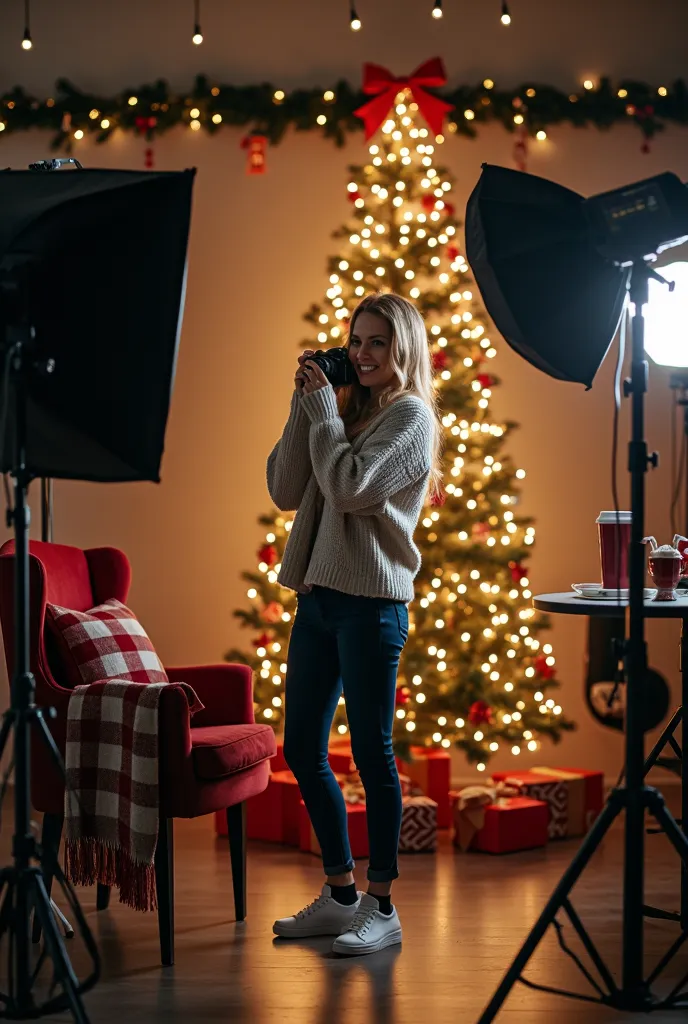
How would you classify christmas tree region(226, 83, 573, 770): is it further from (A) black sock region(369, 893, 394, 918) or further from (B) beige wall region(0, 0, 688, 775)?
(A) black sock region(369, 893, 394, 918)

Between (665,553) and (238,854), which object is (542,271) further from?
(238,854)

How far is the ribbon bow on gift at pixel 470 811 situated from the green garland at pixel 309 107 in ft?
7.99

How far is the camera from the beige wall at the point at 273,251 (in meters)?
4.52

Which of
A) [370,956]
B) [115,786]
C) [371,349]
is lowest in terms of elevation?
[370,956]

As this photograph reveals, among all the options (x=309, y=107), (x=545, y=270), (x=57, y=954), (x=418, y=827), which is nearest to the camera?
(x=57, y=954)

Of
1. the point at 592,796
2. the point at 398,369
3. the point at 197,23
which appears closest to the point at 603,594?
the point at 398,369

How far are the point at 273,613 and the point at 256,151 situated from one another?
5.94ft

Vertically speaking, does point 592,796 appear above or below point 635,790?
below

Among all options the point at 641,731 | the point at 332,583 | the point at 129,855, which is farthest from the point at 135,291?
the point at 129,855

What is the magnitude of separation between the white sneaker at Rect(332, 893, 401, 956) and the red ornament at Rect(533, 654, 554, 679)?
139 cm

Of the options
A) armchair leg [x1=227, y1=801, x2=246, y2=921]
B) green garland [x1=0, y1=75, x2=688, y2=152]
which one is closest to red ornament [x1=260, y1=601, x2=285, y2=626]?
armchair leg [x1=227, y1=801, x2=246, y2=921]

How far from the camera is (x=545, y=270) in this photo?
2.13 m

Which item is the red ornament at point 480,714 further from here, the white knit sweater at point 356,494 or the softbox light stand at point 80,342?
the softbox light stand at point 80,342

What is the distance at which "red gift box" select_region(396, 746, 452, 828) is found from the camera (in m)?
3.87
